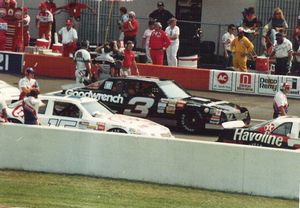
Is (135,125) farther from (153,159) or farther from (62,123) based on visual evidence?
(153,159)

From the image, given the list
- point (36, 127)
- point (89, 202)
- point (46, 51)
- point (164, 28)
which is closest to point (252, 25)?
point (164, 28)

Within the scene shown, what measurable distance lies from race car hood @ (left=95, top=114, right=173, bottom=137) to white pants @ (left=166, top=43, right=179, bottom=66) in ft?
29.7

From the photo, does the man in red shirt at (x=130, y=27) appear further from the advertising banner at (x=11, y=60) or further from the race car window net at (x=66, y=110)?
the race car window net at (x=66, y=110)

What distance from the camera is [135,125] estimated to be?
19422 mm

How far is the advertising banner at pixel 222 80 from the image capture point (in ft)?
90.1

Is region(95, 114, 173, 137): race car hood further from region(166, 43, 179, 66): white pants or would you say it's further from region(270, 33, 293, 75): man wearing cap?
region(166, 43, 179, 66): white pants

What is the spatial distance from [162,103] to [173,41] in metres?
6.58

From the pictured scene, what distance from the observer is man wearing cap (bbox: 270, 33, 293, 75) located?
2664 cm

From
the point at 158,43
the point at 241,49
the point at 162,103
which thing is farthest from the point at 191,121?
the point at 158,43

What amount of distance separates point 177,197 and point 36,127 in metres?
2.99

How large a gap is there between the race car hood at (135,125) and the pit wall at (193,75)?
23.6 ft

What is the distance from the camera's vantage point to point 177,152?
631 inches

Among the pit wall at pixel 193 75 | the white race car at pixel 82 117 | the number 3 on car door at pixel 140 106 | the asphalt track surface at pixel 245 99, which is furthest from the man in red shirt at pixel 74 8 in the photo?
the white race car at pixel 82 117

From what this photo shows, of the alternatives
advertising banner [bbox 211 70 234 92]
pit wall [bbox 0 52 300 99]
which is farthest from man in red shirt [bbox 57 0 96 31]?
advertising banner [bbox 211 70 234 92]
